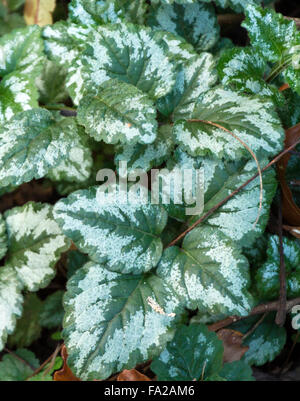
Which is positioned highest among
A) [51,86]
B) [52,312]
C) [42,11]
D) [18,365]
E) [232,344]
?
[42,11]

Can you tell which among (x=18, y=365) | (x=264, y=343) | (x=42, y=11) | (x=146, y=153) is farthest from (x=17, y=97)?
(x=264, y=343)

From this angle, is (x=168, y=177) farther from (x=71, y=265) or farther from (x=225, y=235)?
(x=71, y=265)

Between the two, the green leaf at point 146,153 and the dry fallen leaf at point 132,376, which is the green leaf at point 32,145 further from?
the dry fallen leaf at point 132,376

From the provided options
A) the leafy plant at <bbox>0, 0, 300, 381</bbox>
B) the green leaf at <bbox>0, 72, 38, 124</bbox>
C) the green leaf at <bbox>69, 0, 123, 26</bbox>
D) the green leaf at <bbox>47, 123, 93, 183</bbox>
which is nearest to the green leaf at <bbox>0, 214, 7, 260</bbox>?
the leafy plant at <bbox>0, 0, 300, 381</bbox>

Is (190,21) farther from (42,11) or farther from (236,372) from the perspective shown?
(236,372)

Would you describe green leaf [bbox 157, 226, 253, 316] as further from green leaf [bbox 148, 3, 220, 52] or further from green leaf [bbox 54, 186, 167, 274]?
green leaf [bbox 148, 3, 220, 52]
